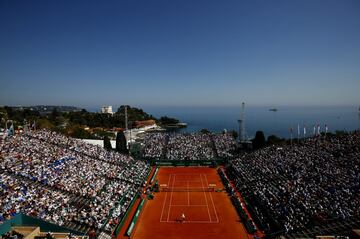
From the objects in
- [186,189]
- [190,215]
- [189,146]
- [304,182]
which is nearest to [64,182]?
[190,215]

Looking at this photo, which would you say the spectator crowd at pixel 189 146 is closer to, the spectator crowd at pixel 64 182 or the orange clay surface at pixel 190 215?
the spectator crowd at pixel 64 182

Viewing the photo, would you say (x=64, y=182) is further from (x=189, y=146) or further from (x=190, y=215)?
(x=189, y=146)

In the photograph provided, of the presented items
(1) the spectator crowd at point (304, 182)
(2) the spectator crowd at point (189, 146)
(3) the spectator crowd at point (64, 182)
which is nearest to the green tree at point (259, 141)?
(2) the spectator crowd at point (189, 146)

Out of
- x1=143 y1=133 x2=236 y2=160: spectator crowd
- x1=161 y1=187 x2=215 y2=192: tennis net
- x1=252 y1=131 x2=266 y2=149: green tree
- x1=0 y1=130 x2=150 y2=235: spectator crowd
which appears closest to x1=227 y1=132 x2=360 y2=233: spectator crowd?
x1=161 y1=187 x2=215 y2=192: tennis net

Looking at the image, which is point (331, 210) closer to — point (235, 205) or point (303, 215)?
point (303, 215)

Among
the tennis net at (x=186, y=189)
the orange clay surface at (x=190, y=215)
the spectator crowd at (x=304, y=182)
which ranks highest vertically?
the spectator crowd at (x=304, y=182)

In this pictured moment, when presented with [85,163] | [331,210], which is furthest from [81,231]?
[331,210]

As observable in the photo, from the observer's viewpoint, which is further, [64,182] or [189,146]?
[189,146]
